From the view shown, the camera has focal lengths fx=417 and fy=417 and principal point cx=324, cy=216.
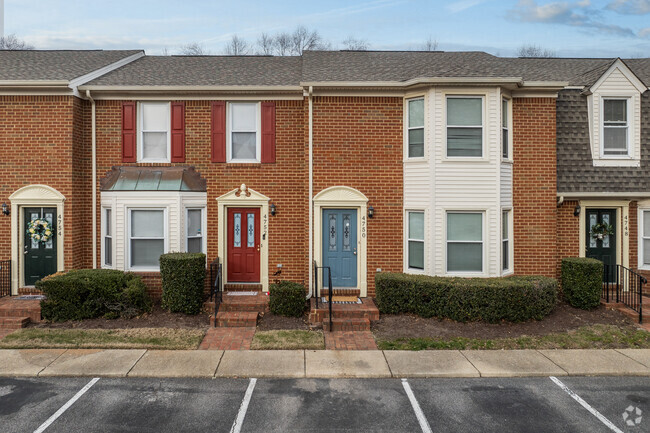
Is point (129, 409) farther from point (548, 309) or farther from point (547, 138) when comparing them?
point (547, 138)

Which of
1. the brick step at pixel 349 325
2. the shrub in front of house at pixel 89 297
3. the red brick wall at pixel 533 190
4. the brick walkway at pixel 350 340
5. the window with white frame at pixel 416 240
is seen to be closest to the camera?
the brick walkway at pixel 350 340

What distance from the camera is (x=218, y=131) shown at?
35.3ft

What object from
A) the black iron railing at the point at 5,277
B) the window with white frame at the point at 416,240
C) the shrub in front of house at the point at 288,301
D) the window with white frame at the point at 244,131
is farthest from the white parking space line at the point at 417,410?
the black iron railing at the point at 5,277

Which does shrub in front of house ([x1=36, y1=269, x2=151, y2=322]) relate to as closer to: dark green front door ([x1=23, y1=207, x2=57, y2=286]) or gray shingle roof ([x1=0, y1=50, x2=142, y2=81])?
dark green front door ([x1=23, y1=207, x2=57, y2=286])

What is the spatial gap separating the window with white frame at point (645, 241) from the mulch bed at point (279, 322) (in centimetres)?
876

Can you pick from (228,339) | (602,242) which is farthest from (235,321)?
(602,242)

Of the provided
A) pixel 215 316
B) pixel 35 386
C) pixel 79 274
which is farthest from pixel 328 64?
pixel 35 386

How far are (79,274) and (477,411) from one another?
28.4 feet

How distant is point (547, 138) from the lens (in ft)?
33.8

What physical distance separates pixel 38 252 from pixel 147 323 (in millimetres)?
4119

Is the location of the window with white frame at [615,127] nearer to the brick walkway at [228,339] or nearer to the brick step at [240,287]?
the brick step at [240,287]

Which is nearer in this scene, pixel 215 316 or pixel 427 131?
pixel 215 316

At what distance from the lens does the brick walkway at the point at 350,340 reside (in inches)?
305

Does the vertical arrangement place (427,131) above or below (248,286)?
above
